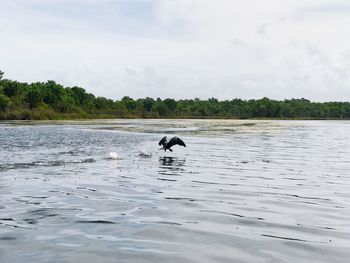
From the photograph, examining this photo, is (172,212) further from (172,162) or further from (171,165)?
(172,162)

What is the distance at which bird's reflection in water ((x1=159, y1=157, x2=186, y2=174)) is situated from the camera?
907 inches

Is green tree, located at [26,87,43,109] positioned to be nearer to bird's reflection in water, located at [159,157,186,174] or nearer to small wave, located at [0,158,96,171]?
bird's reflection in water, located at [159,157,186,174]

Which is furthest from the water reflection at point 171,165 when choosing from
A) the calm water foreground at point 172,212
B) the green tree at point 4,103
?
the green tree at point 4,103

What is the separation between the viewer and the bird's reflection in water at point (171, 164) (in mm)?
23031

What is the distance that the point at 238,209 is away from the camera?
13.8 metres

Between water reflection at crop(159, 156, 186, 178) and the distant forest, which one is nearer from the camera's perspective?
water reflection at crop(159, 156, 186, 178)

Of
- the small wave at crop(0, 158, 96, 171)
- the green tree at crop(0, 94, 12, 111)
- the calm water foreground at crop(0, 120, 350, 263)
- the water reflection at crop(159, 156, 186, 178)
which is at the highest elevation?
the green tree at crop(0, 94, 12, 111)

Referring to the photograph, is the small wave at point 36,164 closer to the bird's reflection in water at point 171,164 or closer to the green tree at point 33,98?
the bird's reflection in water at point 171,164

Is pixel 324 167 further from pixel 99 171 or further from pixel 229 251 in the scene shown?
pixel 229 251

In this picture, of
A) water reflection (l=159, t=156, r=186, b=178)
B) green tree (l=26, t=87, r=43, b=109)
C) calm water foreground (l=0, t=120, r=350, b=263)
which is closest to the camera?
calm water foreground (l=0, t=120, r=350, b=263)

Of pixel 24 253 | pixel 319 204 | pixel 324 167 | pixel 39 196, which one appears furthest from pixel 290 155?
pixel 24 253

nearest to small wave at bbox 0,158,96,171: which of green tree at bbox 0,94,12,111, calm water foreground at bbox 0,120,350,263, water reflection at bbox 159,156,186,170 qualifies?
calm water foreground at bbox 0,120,350,263

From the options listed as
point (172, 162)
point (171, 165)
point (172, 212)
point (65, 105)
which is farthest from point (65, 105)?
point (172, 212)

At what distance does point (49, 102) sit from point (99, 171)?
133 meters
